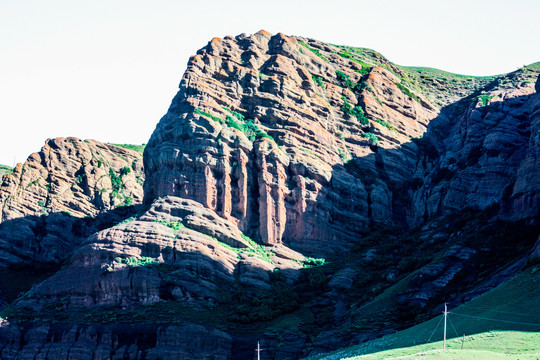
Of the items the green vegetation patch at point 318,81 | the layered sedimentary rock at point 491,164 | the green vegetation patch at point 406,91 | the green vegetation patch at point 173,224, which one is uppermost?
the green vegetation patch at point 406,91

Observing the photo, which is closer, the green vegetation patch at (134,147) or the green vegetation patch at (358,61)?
the green vegetation patch at (358,61)

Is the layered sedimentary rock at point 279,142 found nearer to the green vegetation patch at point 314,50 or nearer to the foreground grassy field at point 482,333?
the green vegetation patch at point 314,50

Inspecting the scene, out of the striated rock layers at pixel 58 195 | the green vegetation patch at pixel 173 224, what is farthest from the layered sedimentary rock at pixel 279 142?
the striated rock layers at pixel 58 195

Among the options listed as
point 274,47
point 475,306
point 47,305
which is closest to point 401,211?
point 274,47

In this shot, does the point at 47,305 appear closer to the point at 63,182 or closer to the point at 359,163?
the point at 63,182

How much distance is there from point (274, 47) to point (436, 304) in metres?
51.4

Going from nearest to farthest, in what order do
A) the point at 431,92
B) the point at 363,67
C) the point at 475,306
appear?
the point at 475,306
the point at 363,67
the point at 431,92

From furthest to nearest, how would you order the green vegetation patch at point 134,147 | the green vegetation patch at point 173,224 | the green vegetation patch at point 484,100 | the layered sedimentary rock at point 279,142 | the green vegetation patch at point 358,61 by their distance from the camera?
the green vegetation patch at point 134,147
the green vegetation patch at point 358,61
the green vegetation patch at point 484,100
the layered sedimentary rock at point 279,142
the green vegetation patch at point 173,224

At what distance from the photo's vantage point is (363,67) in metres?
144

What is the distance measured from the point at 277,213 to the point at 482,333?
131 ft

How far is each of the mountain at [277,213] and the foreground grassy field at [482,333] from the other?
531cm

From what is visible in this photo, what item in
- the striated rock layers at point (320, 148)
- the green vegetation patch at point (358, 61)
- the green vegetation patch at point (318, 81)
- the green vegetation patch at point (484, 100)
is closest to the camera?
the striated rock layers at point (320, 148)

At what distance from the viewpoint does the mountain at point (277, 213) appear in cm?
9638

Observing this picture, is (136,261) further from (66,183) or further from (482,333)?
(482,333)
